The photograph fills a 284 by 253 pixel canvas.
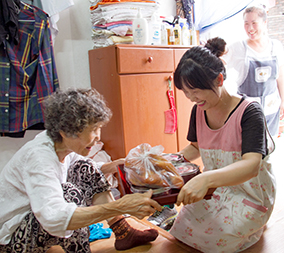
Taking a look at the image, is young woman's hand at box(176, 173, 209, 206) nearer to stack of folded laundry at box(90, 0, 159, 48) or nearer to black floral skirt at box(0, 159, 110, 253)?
black floral skirt at box(0, 159, 110, 253)

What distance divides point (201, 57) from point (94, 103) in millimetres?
481

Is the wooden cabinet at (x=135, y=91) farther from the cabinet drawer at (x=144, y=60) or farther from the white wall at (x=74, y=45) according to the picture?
the white wall at (x=74, y=45)

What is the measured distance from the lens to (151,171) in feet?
3.57

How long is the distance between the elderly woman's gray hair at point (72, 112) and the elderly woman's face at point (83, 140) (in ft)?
0.07

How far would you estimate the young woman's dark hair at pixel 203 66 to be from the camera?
1.11 meters

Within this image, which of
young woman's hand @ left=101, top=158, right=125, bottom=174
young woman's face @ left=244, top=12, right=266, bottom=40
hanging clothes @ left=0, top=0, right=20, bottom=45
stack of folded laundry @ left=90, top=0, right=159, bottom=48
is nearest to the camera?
young woman's hand @ left=101, top=158, right=125, bottom=174

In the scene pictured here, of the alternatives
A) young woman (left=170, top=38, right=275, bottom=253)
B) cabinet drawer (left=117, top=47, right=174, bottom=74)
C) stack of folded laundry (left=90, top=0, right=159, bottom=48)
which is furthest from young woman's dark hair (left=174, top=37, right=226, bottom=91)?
stack of folded laundry (left=90, top=0, right=159, bottom=48)

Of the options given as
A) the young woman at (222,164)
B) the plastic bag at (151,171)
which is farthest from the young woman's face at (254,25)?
the plastic bag at (151,171)

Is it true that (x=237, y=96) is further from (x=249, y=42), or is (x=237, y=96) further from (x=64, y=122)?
(x=249, y=42)

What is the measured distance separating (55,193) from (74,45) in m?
1.61

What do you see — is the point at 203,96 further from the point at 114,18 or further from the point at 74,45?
the point at 74,45

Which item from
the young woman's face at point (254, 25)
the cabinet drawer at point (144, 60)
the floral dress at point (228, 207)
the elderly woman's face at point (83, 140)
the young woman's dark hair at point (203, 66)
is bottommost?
the floral dress at point (228, 207)

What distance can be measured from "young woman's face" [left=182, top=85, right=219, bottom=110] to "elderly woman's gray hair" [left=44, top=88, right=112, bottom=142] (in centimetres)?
37

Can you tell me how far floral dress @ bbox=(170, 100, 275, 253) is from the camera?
1.22 m
